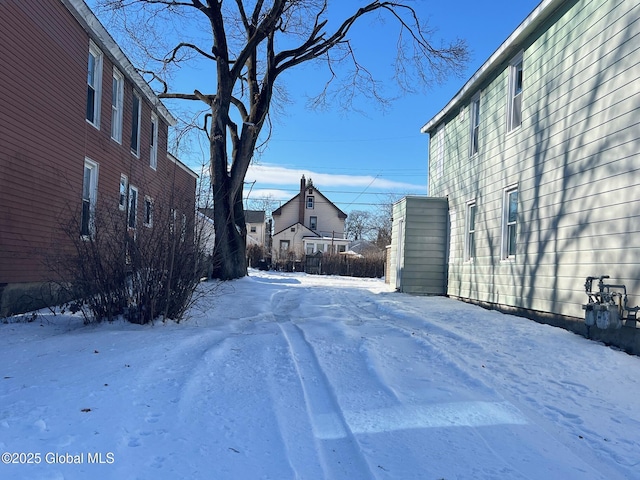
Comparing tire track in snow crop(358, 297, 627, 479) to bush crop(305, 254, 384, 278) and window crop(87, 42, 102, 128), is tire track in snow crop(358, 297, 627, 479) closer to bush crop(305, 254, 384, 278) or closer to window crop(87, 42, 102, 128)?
window crop(87, 42, 102, 128)

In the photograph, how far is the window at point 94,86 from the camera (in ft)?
36.4

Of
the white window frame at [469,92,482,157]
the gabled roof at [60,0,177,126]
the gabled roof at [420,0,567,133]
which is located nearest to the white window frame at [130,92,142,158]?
the gabled roof at [60,0,177,126]

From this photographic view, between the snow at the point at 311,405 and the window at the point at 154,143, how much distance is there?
11382 millimetres

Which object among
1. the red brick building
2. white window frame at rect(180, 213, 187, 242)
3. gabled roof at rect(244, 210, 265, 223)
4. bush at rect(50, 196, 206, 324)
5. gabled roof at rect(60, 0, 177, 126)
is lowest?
bush at rect(50, 196, 206, 324)

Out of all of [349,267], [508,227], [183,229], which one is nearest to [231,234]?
[183,229]

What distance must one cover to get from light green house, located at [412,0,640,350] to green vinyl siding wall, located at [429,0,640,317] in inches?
0.8

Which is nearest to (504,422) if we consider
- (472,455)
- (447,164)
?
(472,455)

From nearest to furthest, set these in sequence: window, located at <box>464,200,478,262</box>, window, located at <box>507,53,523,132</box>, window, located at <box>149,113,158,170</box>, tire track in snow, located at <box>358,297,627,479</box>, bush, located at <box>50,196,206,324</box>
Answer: tire track in snow, located at <box>358,297,627,479</box> < bush, located at <box>50,196,206,324</box> < window, located at <box>507,53,523,132</box> < window, located at <box>464,200,478,262</box> < window, located at <box>149,113,158,170</box>

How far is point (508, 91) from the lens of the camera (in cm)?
973

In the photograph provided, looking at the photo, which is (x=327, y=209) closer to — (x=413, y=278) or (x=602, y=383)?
(x=413, y=278)

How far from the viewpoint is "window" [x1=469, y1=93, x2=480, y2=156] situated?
38.4 feet

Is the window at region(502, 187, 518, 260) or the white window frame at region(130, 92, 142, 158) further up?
the white window frame at region(130, 92, 142, 158)

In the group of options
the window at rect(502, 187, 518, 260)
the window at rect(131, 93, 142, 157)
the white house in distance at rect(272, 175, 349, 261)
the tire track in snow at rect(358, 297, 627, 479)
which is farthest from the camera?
the white house in distance at rect(272, 175, 349, 261)

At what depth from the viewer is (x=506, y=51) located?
957 centimetres
